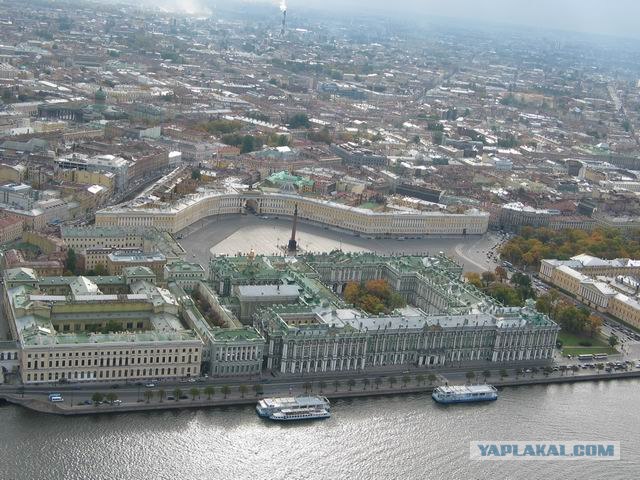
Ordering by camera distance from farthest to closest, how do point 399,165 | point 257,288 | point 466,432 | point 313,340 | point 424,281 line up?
point 399,165 < point 424,281 < point 257,288 < point 313,340 < point 466,432

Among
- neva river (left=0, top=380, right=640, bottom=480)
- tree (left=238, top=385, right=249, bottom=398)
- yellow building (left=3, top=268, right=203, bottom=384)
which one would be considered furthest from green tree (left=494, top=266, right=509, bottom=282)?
tree (left=238, top=385, right=249, bottom=398)

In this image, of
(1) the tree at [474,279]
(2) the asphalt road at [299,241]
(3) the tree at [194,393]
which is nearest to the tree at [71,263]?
(2) the asphalt road at [299,241]

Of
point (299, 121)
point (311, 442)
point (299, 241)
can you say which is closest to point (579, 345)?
point (311, 442)

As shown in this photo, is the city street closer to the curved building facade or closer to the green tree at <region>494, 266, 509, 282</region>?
the green tree at <region>494, 266, 509, 282</region>

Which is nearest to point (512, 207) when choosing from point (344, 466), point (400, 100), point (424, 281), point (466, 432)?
point (424, 281)

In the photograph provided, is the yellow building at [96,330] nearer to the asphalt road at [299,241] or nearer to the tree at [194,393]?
the tree at [194,393]

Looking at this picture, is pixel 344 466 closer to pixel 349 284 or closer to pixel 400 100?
pixel 349 284

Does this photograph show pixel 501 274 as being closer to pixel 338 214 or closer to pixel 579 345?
pixel 579 345
